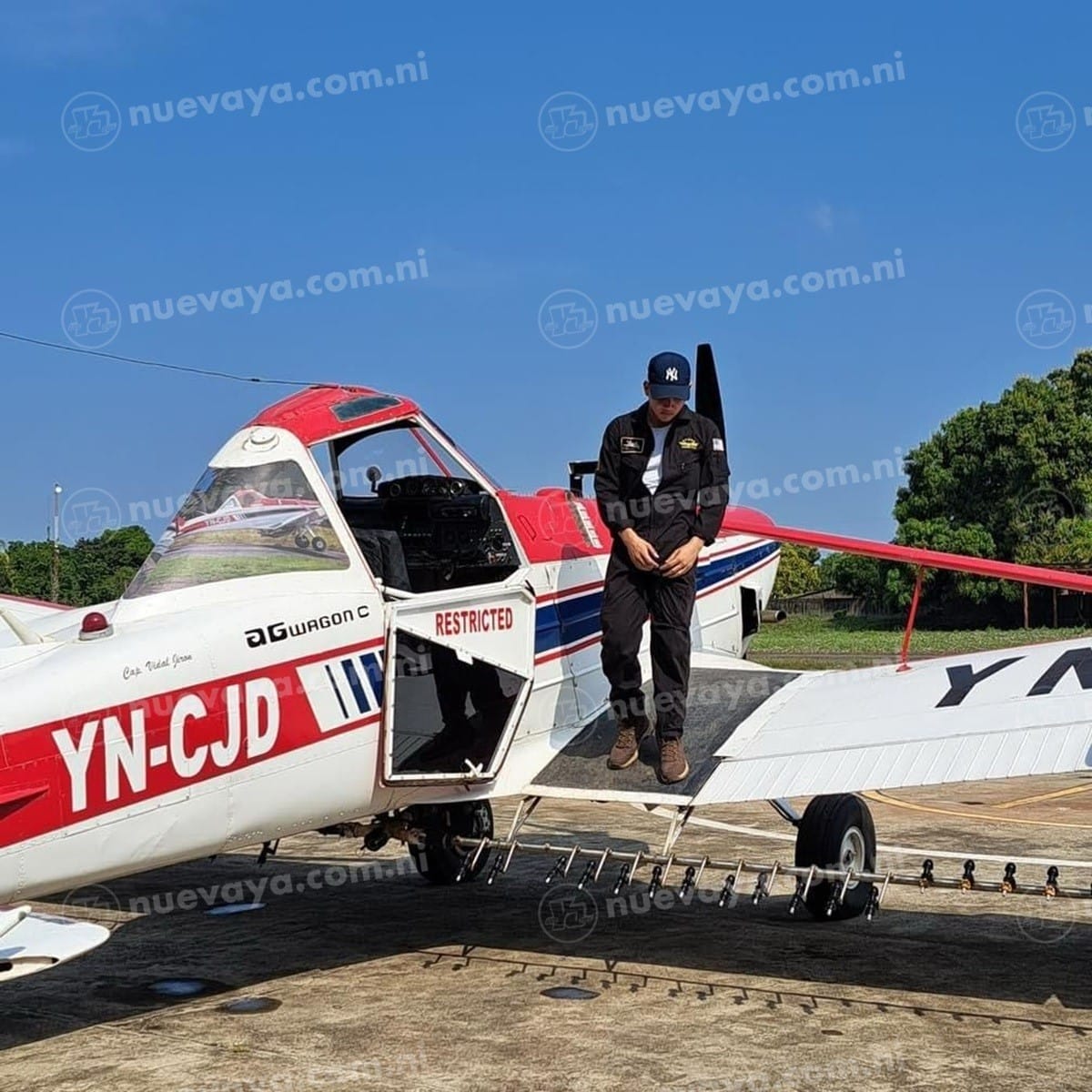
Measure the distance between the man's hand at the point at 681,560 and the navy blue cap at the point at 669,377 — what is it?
0.78m

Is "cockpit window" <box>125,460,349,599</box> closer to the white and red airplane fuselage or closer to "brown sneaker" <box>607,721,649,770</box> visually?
the white and red airplane fuselage

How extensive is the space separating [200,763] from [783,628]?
63137 mm

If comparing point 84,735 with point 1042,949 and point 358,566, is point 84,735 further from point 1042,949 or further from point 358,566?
point 1042,949

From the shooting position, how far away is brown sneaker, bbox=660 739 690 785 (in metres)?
7.43

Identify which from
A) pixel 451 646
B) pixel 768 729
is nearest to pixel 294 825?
pixel 451 646

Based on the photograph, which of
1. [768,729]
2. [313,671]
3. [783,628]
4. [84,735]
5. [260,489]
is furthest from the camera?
[783,628]

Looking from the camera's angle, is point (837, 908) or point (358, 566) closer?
point (358, 566)

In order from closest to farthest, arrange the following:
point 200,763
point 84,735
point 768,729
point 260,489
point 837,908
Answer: point 84,735 < point 200,763 < point 260,489 < point 768,729 < point 837,908

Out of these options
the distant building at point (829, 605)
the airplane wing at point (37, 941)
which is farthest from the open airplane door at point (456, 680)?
the distant building at point (829, 605)

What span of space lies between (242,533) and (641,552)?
2016mm

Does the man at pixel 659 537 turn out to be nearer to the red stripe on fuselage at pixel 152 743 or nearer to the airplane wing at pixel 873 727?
the airplane wing at pixel 873 727

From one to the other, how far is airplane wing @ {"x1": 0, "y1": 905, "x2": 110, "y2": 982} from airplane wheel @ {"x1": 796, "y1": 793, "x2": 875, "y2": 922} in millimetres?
4346

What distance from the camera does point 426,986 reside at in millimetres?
7348

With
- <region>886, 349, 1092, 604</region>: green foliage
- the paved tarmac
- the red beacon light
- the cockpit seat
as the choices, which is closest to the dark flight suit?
the cockpit seat
